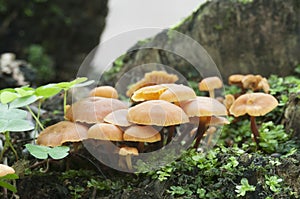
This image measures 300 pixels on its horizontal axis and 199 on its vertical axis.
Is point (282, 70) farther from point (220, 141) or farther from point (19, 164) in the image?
point (19, 164)

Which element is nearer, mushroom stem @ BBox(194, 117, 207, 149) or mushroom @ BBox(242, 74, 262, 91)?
mushroom stem @ BBox(194, 117, 207, 149)

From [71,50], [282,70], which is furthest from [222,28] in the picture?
[71,50]

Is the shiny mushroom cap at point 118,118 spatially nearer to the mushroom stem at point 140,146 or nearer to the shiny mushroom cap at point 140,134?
the shiny mushroom cap at point 140,134

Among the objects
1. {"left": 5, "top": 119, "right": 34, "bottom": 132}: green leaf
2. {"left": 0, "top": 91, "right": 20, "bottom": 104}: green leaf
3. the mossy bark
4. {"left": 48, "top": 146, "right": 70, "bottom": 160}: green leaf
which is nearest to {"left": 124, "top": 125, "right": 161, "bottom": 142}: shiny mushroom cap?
{"left": 48, "top": 146, "right": 70, "bottom": 160}: green leaf

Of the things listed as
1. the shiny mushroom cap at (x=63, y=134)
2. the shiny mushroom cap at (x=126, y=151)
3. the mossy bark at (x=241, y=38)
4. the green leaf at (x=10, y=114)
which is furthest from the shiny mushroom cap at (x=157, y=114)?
the mossy bark at (x=241, y=38)

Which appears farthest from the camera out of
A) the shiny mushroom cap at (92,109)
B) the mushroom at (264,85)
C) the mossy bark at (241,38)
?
the mossy bark at (241,38)

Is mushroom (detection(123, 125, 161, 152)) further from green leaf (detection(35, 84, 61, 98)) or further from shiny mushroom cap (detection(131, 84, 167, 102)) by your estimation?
green leaf (detection(35, 84, 61, 98))
